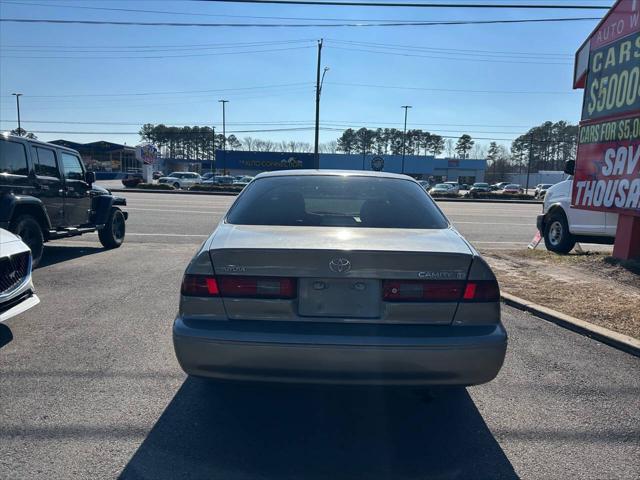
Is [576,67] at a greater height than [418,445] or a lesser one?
greater

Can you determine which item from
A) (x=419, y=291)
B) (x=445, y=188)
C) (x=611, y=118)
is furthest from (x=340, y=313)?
(x=445, y=188)

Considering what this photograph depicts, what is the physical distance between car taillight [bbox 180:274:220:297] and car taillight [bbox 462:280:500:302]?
146 cm

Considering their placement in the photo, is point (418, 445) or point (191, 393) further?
point (191, 393)

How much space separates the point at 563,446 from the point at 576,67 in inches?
349

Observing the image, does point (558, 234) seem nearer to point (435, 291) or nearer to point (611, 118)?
point (611, 118)

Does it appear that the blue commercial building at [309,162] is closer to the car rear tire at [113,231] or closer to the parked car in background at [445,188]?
the parked car in background at [445,188]

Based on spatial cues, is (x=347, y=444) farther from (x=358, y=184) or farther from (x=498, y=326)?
(x=358, y=184)

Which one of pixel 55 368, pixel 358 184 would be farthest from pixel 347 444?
pixel 55 368

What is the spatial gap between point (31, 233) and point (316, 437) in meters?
6.29

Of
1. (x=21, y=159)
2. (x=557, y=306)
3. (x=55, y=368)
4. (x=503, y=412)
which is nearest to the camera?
(x=503, y=412)

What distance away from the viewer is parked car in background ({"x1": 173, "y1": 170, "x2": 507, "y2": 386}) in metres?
2.64

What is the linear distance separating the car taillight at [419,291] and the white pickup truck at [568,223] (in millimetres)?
7726

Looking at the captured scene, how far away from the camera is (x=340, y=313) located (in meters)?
2.76

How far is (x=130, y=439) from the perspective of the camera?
2.92m
